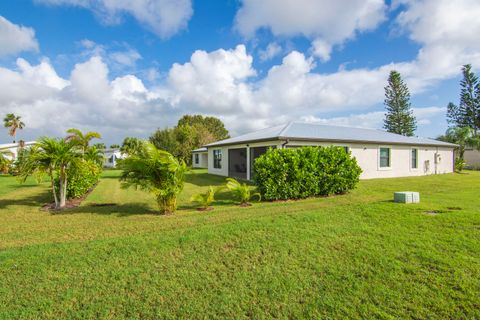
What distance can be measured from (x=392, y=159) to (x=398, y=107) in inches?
1096

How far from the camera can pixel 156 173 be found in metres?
7.13

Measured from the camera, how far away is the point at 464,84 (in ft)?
126

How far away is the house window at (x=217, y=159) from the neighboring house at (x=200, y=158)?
1049 cm

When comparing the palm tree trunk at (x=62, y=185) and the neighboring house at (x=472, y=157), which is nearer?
the palm tree trunk at (x=62, y=185)

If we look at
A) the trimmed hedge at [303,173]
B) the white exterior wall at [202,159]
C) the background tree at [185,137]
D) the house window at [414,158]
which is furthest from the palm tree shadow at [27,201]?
the house window at [414,158]

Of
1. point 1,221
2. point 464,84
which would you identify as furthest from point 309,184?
point 464,84

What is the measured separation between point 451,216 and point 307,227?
366cm

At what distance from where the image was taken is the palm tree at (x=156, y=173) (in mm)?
6930

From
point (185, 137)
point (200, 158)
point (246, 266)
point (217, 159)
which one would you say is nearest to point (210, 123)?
point (185, 137)

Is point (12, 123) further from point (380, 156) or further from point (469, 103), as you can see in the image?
point (469, 103)

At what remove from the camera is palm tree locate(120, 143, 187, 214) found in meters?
6.93

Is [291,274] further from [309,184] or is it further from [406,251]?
[309,184]

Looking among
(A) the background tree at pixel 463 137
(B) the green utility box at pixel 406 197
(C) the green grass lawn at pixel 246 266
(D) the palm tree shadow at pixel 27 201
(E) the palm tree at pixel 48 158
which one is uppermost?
(A) the background tree at pixel 463 137

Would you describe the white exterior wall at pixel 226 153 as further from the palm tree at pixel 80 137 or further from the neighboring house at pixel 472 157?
the neighboring house at pixel 472 157
